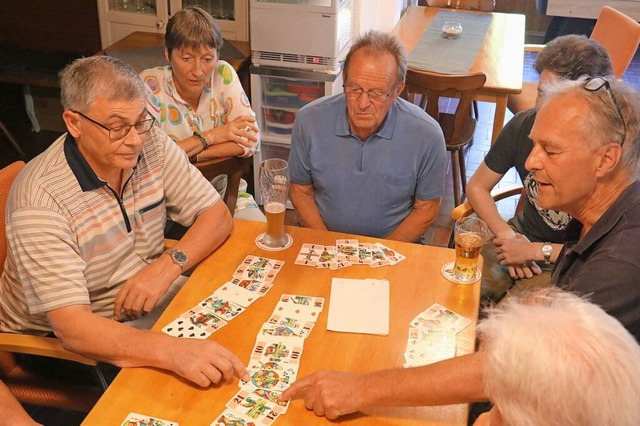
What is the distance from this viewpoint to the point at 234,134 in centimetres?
282

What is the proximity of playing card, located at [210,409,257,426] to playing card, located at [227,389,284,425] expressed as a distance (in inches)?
0.4

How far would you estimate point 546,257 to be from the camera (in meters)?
2.43

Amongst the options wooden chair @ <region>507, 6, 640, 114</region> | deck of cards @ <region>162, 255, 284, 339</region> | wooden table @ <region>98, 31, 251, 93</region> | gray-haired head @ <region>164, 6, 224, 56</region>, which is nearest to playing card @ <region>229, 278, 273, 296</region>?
deck of cards @ <region>162, 255, 284, 339</region>

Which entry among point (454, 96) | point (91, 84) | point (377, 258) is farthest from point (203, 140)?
point (454, 96)

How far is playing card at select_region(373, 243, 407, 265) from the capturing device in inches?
80.4

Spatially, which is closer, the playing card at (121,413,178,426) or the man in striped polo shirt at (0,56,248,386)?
the playing card at (121,413,178,426)

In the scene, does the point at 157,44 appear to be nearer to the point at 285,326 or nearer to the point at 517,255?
the point at 517,255

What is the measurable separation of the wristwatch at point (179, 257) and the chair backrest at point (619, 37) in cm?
297

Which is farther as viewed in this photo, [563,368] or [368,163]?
[368,163]

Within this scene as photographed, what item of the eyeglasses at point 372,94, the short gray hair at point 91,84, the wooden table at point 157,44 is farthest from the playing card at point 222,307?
the wooden table at point 157,44

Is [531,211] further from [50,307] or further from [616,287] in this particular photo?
[50,307]

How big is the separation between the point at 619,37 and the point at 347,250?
114 inches

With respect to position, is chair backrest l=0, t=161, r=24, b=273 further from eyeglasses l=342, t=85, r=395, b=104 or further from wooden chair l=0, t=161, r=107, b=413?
eyeglasses l=342, t=85, r=395, b=104

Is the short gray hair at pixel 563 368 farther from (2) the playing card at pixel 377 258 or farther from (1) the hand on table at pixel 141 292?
(1) the hand on table at pixel 141 292
